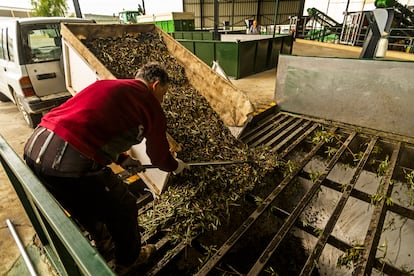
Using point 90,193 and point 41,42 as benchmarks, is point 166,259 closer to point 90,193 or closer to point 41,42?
point 90,193

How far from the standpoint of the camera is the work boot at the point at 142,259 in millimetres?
1731

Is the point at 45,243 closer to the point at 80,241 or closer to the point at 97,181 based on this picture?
the point at 97,181

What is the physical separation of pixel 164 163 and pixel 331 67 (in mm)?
3216

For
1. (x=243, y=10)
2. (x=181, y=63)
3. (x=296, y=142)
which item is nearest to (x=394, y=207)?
(x=296, y=142)

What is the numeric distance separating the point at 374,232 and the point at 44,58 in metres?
5.12

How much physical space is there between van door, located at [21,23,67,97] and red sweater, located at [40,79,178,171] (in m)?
2.99

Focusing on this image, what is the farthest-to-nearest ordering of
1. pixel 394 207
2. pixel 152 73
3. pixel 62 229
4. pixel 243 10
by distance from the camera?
pixel 243 10 → pixel 394 207 → pixel 152 73 → pixel 62 229

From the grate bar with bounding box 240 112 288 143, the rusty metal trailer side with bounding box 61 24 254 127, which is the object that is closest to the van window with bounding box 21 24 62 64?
the rusty metal trailer side with bounding box 61 24 254 127

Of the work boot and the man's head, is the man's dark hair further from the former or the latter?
the work boot

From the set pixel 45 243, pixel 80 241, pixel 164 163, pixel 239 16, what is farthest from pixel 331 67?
pixel 239 16

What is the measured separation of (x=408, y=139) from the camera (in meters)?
3.23

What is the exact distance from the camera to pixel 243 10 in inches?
842

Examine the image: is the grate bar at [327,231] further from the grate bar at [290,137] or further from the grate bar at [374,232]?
the grate bar at [290,137]

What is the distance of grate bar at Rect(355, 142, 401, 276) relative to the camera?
1.70 metres
